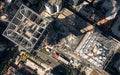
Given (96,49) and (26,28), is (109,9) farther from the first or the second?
(26,28)

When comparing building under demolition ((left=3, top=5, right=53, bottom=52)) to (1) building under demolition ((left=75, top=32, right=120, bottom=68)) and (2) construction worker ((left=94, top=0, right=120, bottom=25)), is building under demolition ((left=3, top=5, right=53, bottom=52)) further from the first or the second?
(2) construction worker ((left=94, top=0, right=120, bottom=25))

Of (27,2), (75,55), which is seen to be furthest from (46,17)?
(75,55)

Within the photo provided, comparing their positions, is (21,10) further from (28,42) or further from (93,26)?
(93,26)

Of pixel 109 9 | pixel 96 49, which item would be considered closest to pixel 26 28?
pixel 96 49

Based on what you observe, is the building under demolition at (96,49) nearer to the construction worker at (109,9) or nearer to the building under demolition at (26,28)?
the construction worker at (109,9)

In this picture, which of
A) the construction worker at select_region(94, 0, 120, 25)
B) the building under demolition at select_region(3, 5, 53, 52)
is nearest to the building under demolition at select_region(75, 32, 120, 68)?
the construction worker at select_region(94, 0, 120, 25)
